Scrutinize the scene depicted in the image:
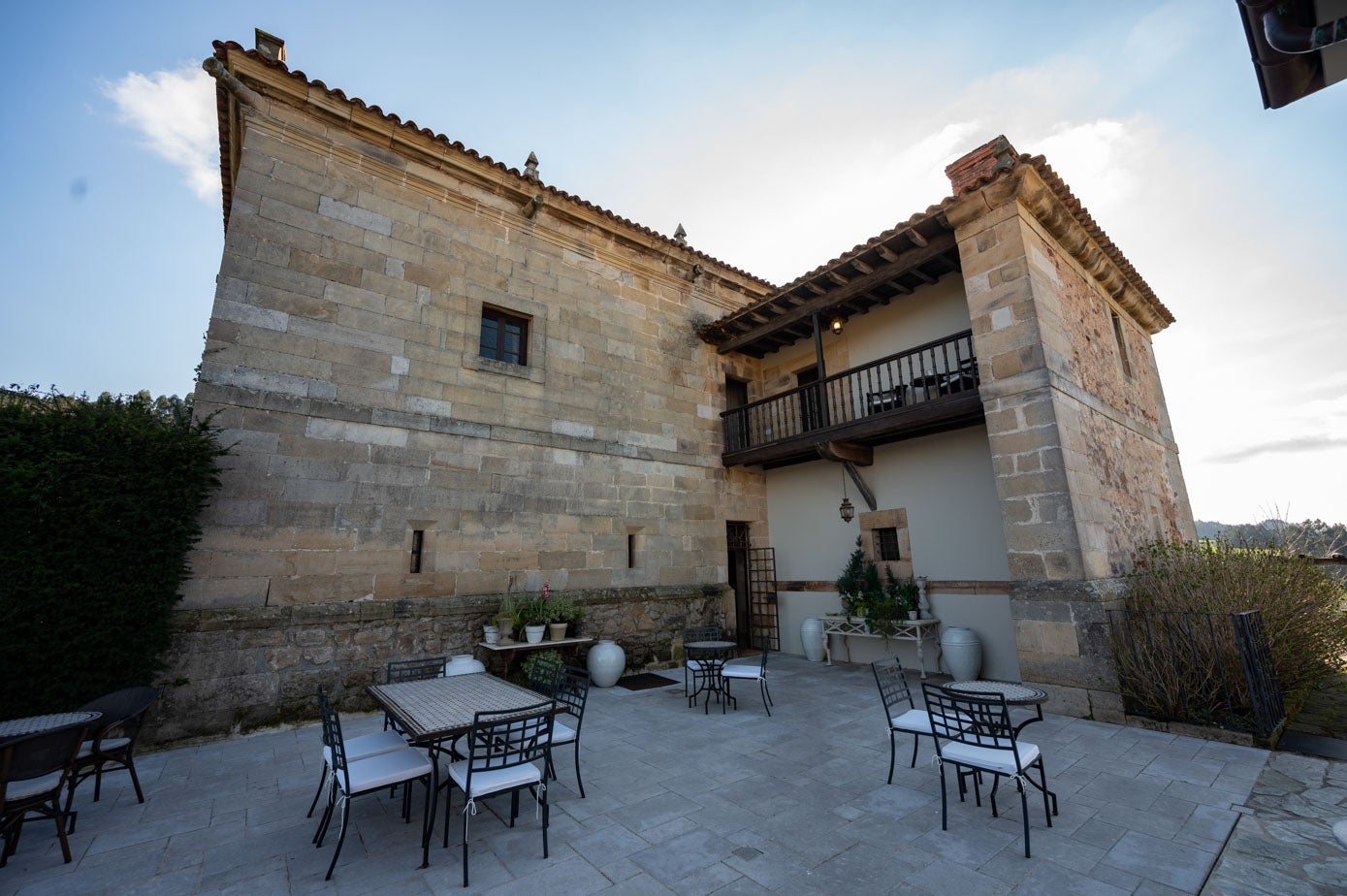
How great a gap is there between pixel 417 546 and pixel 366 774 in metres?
3.62

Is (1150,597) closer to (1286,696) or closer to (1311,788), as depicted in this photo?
(1286,696)

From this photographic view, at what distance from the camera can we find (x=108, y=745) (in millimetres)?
3494

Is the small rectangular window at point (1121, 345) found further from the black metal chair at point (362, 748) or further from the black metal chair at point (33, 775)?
the black metal chair at point (33, 775)

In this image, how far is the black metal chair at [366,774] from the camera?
2.73m

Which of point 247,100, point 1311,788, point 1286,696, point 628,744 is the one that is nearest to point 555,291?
point 247,100

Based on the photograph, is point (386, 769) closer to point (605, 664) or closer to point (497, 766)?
point (497, 766)

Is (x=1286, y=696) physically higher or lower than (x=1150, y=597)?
lower

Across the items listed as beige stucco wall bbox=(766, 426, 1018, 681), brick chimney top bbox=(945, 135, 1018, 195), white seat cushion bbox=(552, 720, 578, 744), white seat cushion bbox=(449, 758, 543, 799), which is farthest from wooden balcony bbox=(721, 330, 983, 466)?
white seat cushion bbox=(449, 758, 543, 799)

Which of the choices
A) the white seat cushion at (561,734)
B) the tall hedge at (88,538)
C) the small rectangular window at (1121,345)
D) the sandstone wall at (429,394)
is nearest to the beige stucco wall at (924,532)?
the sandstone wall at (429,394)

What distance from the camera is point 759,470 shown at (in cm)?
982

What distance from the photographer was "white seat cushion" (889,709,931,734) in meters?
3.52

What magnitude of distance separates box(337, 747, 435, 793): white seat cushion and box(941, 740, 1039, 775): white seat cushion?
2.97 metres

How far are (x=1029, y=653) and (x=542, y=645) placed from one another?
5.14 m

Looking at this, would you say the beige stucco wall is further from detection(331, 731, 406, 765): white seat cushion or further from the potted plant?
detection(331, 731, 406, 765): white seat cushion
